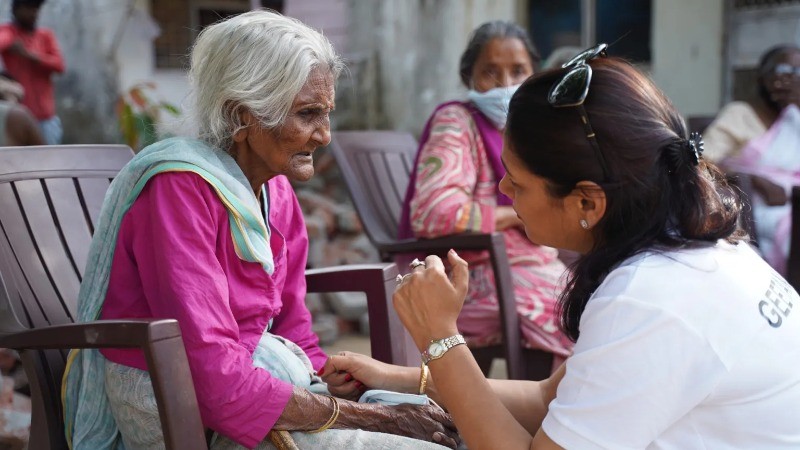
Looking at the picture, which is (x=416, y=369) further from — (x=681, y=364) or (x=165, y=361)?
(x=681, y=364)

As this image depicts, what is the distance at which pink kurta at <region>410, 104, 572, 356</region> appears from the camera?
3139mm

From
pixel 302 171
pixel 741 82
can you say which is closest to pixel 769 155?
pixel 741 82

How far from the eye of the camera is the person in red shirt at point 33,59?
507 cm

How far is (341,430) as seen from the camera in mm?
1919

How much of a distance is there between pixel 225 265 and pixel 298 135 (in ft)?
1.09

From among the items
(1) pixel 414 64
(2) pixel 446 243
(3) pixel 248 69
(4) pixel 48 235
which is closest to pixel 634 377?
(3) pixel 248 69

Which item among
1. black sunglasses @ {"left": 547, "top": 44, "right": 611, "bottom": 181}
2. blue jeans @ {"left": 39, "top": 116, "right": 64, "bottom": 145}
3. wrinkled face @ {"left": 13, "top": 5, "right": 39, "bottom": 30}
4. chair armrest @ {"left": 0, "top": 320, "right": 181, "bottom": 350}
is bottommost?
blue jeans @ {"left": 39, "top": 116, "right": 64, "bottom": 145}

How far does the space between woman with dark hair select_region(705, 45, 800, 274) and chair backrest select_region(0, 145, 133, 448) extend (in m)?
3.18

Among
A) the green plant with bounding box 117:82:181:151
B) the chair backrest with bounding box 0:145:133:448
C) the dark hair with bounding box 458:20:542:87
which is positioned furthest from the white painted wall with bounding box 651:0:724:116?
the chair backrest with bounding box 0:145:133:448

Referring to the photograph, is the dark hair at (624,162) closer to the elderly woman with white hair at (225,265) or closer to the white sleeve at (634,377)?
the white sleeve at (634,377)

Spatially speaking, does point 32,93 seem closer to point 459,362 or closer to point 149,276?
point 149,276

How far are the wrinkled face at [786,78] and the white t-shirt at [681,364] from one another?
3533 mm

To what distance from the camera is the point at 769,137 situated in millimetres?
4742

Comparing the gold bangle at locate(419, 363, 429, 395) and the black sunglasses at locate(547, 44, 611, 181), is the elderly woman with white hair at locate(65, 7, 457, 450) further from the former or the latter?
the black sunglasses at locate(547, 44, 611, 181)
